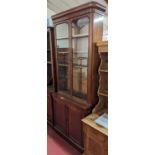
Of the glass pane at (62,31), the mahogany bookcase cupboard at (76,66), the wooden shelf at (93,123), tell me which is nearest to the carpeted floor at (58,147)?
the mahogany bookcase cupboard at (76,66)

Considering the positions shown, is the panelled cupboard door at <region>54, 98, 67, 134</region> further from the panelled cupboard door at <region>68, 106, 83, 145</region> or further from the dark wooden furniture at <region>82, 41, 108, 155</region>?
the dark wooden furniture at <region>82, 41, 108, 155</region>

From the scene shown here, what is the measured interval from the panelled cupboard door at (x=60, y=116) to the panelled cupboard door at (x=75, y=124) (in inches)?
6.5

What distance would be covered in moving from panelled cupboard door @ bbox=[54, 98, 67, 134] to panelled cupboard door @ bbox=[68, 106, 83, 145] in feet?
0.54

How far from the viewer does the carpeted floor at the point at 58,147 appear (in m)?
2.21

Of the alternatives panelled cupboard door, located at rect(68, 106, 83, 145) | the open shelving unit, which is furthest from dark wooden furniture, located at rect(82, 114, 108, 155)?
panelled cupboard door, located at rect(68, 106, 83, 145)

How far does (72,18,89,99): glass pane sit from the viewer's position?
2.07 m

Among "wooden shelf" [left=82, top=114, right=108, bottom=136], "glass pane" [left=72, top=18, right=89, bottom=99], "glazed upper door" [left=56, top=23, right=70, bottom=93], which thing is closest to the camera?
"wooden shelf" [left=82, top=114, right=108, bottom=136]

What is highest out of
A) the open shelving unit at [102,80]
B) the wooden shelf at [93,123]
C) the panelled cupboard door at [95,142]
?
the open shelving unit at [102,80]

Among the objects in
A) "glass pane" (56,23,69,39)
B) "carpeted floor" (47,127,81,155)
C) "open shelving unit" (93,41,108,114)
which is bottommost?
"carpeted floor" (47,127,81,155)

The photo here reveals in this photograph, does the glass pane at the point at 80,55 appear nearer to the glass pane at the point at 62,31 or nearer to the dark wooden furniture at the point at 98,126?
the glass pane at the point at 62,31

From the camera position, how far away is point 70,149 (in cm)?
227
